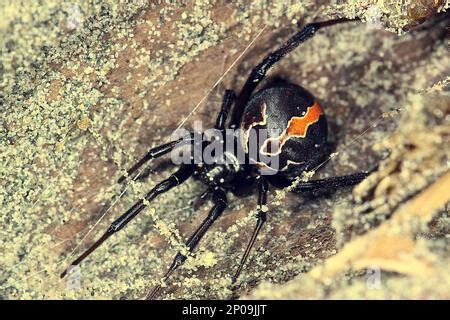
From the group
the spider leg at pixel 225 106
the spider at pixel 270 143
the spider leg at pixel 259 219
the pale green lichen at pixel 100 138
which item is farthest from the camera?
the spider leg at pixel 225 106

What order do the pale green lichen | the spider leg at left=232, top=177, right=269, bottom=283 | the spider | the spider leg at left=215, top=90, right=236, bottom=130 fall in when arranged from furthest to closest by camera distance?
the spider leg at left=215, top=90, right=236, bottom=130, the spider, the spider leg at left=232, top=177, right=269, bottom=283, the pale green lichen

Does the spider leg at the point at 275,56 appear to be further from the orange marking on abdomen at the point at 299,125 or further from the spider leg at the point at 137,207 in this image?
the spider leg at the point at 137,207

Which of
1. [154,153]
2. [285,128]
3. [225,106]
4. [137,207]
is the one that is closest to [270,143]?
[285,128]

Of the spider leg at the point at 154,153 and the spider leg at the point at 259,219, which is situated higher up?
the spider leg at the point at 154,153

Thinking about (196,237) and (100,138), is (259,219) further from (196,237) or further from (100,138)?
(100,138)

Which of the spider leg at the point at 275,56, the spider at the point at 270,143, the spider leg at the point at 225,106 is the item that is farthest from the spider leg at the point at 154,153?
the spider leg at the point at 275,56

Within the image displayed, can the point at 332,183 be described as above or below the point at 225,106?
below

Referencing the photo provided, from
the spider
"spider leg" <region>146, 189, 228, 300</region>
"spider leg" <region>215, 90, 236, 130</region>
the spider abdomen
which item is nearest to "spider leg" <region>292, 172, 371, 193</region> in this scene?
the spider

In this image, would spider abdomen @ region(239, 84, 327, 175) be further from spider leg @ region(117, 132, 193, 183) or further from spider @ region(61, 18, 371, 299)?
spider leg @ region(117, 132, 193, 183)
